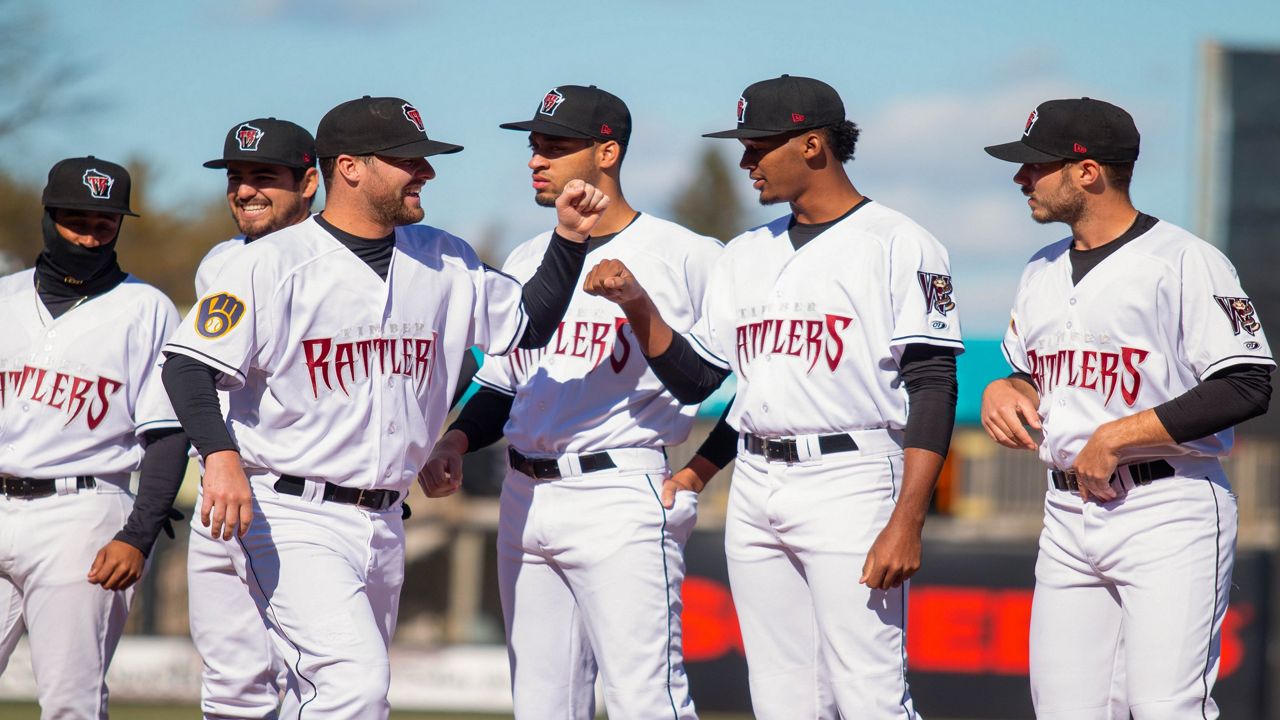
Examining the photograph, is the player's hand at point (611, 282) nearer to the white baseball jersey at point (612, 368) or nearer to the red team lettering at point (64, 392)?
the white baseball jersey at point (612, 368)

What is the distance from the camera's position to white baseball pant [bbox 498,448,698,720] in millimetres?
4637

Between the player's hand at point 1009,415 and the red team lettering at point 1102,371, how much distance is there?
0.42 feet

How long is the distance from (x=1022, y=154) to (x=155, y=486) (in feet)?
10.0

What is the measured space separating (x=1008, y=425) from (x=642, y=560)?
1239 millimetres

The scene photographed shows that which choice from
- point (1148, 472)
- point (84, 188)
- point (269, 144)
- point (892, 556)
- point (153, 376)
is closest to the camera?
point (892, 556)

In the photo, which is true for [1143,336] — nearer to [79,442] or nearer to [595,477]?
[595,477]

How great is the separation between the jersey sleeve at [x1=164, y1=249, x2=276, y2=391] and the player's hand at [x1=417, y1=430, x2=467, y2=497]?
855mm

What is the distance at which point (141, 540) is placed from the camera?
4875 millimetres

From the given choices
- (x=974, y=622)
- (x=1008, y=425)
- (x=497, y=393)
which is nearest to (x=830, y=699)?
(x=1008, y=425)

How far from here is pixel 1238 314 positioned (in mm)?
4223

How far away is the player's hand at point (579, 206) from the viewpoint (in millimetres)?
4551

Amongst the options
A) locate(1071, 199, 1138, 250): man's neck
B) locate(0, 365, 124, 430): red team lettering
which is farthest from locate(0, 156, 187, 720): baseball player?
locate(1071, 199, 1138, 250): man's neck

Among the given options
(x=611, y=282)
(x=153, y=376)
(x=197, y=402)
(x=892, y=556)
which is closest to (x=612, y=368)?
(x=611, y=282)

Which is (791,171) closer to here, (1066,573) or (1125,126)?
(1125,126)
